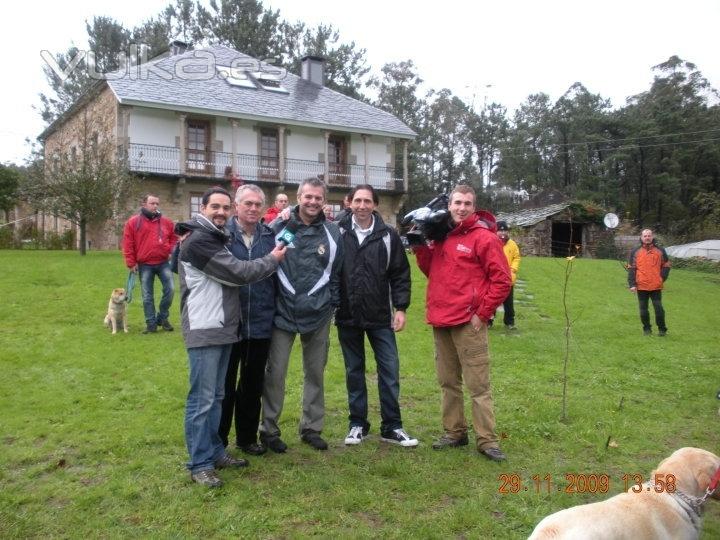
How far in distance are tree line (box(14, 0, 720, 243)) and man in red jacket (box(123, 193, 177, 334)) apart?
110 feet

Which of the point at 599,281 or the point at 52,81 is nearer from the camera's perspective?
the point at 599,281

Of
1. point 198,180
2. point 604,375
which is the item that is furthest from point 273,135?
point 604,375

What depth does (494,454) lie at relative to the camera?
4.07 metres

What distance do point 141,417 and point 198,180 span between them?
20.1m

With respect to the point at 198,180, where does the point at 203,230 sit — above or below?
below

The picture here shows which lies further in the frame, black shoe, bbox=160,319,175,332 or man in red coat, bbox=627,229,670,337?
man in red coat, bbox=627,229,670,337

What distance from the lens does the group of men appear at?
11.8 ft

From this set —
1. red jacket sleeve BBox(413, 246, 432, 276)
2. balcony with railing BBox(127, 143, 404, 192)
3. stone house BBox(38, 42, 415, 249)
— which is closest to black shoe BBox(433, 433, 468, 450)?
red jacket sleeve BBox(413, 246, 432, 276)

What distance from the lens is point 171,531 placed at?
3039 mm

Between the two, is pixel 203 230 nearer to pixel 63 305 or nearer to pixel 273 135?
pixel 63 305

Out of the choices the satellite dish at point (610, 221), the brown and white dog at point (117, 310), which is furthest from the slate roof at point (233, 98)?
the brown and white dog at point (117, 310)

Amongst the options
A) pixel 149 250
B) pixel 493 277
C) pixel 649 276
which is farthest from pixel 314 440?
pixel 649 276

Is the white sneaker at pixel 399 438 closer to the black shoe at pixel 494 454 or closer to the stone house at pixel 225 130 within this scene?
the black shoe at pixel 494 454

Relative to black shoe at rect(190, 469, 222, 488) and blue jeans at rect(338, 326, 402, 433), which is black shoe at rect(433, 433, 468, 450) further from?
black shoe at rect(190, 469, 222, 488)
